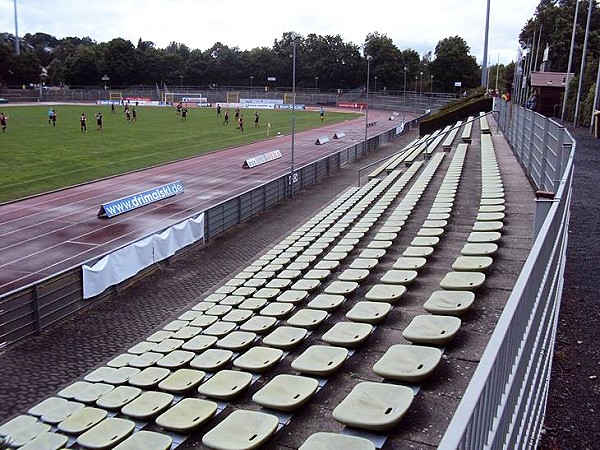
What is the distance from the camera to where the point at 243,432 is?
5695mm

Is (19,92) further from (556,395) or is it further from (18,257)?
(556,395)

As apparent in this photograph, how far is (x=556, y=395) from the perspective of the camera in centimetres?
712

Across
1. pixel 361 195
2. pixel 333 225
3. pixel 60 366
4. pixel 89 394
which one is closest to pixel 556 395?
pixel 89 394

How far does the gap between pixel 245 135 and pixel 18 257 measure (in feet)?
121

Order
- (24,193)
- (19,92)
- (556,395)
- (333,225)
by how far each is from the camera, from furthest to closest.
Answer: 1. (19,92)
2. (24,193)
3. (333,225)
4. (556,395)

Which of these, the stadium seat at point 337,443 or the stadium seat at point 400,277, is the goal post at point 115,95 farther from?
the stadium seat at point 337,443

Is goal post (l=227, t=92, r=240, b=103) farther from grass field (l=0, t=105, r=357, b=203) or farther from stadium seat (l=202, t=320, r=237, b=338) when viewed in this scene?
stadium seat (l=202, t=320, r=237, b=338)

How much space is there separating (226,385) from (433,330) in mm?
2558

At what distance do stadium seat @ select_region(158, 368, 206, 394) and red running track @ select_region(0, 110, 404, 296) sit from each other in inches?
272

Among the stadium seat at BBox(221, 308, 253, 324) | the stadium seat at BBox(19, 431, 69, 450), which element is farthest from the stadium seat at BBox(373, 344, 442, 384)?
the stadium seat at BBox(221, 308, 253, 324)

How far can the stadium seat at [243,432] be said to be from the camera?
551cm

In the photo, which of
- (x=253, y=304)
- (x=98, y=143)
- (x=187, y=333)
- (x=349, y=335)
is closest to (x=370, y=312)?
(x=349, y=335)

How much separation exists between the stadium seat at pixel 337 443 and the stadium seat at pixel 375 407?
11.8 inches

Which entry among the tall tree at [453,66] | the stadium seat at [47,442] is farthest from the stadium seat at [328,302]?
the tall tree at [453,66]
